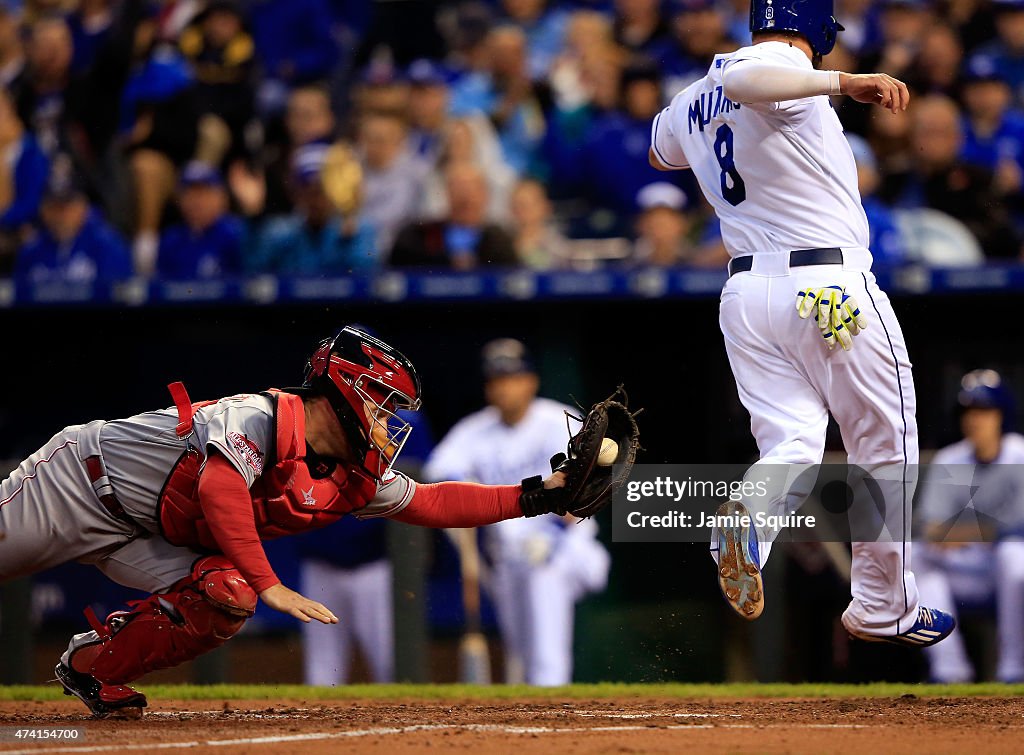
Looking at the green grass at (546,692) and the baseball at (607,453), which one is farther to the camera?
the green grass at (546,692)

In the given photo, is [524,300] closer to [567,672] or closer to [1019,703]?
[567,672]

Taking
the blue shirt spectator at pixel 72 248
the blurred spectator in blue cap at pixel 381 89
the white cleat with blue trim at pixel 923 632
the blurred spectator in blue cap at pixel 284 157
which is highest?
the blurred spectator in blue cap at pixel 381 89

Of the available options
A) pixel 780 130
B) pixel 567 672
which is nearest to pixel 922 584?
pixel 567 672

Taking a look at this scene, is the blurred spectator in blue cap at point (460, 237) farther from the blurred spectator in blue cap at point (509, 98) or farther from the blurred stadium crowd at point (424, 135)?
the blurred spectator in blue cap at point (509, 98)

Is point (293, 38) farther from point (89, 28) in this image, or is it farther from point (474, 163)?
point (474, 163)

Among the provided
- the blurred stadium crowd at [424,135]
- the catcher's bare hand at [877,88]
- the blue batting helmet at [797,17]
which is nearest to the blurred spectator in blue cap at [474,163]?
the blurred stadium crowd at [424,135]
